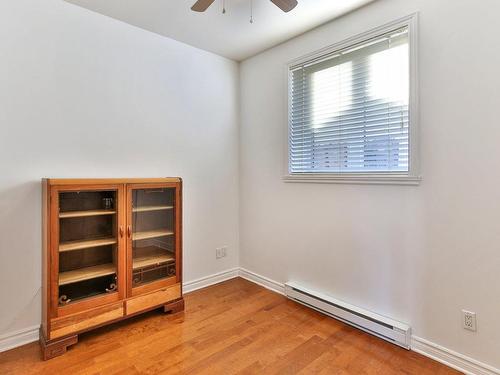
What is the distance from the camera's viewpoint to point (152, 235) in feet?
8.20

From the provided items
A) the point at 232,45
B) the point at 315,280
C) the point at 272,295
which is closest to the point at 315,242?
the point at 315,280

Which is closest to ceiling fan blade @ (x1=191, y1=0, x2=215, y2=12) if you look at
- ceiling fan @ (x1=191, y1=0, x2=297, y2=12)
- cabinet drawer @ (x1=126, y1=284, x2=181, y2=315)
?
ceiling fan @ (x1=191, y1=0, x2=297, y2=12)

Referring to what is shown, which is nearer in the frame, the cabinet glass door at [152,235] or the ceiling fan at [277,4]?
the ceiling fan at [277,4]

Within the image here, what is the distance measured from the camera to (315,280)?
2668 mm

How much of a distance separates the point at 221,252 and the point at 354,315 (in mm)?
1571

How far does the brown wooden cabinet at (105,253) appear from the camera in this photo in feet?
6.41

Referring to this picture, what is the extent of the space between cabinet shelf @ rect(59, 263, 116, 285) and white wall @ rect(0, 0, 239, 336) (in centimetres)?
25

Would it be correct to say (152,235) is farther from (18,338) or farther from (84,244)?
(18,338)

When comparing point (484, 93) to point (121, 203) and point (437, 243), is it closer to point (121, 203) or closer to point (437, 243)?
point (437, 243)

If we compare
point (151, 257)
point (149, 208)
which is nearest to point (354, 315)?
point (151, 257)

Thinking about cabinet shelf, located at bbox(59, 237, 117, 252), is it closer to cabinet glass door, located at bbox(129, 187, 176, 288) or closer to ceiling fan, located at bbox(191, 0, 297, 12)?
cabinet glass door, located at bbox(129, 187, 176, 288)

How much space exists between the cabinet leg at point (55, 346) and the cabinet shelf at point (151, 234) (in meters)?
0.79

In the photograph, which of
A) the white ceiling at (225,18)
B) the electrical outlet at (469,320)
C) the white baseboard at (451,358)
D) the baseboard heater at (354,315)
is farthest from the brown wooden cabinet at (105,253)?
the electrical outlet at (469,320)

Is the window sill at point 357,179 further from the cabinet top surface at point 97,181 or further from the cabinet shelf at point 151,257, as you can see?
the cabinet shelf at point 151,257
